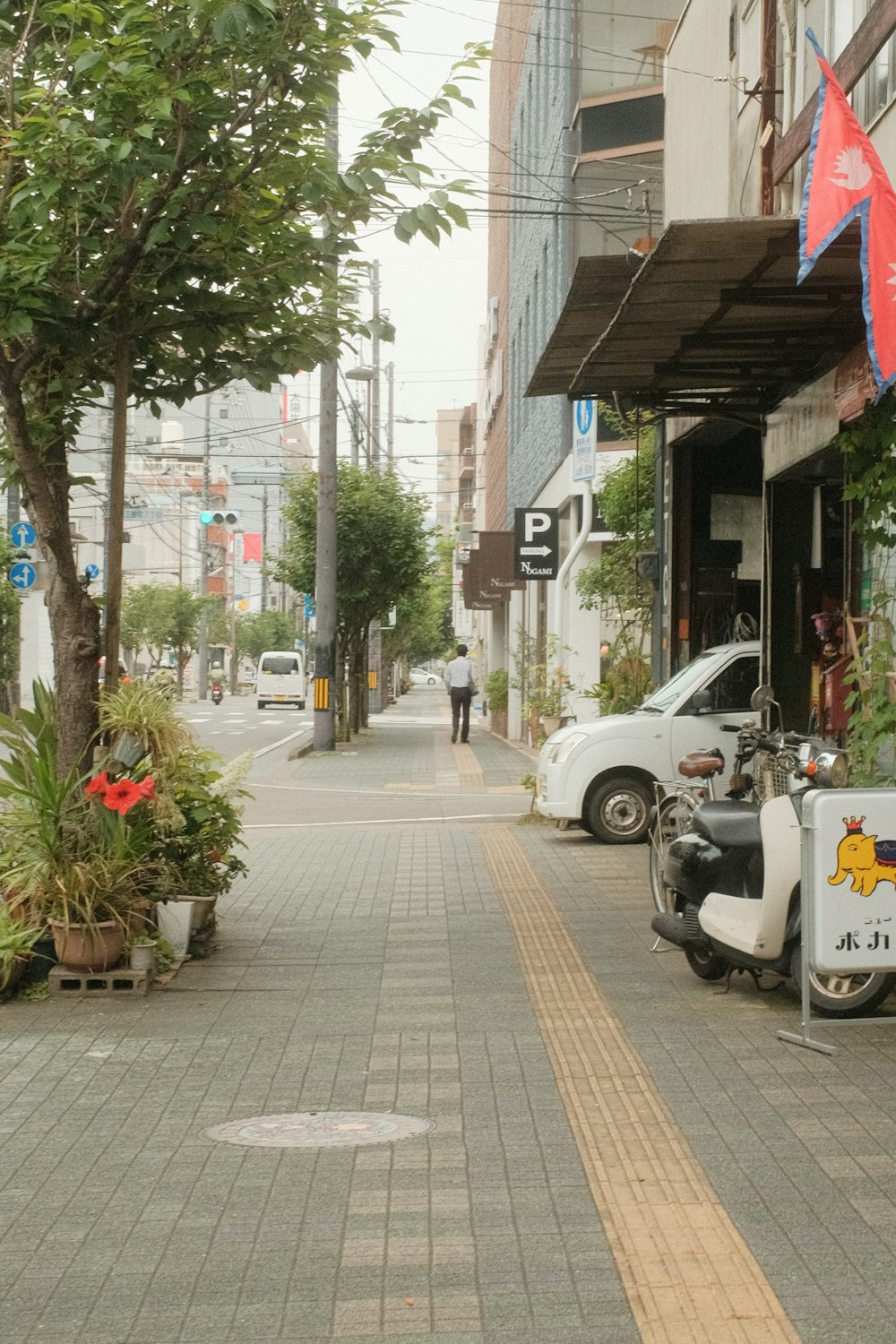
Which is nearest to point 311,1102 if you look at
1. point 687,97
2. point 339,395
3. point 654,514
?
point 687,97

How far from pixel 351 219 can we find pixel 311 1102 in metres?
4.98

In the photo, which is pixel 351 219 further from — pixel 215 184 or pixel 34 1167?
pixel 34 1167

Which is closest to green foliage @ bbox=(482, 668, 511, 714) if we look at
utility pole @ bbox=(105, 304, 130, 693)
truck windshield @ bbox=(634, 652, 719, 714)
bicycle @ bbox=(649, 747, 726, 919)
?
truck windshield @ bbox=(634, 652, 719, 714)

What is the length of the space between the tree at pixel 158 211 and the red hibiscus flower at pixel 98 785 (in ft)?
2.11

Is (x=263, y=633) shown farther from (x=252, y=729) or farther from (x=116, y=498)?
(x=116, y=498)

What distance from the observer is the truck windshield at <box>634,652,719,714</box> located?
15195mm

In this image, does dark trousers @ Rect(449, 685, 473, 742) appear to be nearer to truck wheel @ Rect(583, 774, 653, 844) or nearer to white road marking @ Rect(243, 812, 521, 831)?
white road marking @ Rect(243, 812, 521, 831)

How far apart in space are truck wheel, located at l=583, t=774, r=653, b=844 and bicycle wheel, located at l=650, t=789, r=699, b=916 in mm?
4712

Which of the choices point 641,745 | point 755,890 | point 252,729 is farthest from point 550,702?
point 252,729

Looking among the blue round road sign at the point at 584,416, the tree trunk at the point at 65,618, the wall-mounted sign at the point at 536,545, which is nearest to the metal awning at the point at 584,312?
the tree trunk at the point at 65,618

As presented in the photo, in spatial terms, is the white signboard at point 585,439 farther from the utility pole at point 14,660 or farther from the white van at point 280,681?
the white van at point 280,681

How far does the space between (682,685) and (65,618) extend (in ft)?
23.5

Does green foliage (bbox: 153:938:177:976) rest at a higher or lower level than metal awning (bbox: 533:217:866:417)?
lower

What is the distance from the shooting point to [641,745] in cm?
1520
